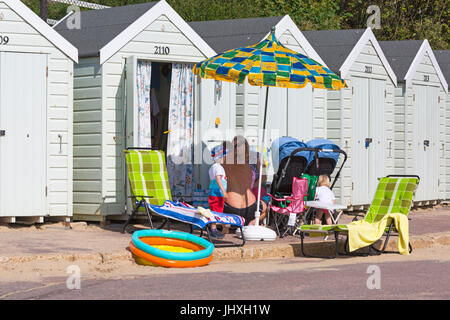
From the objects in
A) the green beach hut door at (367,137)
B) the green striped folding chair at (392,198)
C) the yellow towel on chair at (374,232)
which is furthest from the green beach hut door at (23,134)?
the green beach hut door at (367,137)

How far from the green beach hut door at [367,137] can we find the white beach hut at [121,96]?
11.7 feet

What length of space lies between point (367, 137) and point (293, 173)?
445 cm

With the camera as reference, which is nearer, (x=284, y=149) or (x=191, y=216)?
(x=191, y=216)

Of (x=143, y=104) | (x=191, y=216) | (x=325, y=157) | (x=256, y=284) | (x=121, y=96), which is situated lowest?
(x=256, y=284)

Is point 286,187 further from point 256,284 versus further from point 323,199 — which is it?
point 256,284

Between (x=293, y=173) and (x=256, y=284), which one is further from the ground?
(x=293, y=173)

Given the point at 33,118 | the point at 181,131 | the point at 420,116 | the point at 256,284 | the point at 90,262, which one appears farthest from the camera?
the point at 420,116

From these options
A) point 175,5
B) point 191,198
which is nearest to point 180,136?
point 191,198

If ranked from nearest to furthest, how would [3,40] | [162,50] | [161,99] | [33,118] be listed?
[3,40] < [33,118] < [162,50] < [161,99]

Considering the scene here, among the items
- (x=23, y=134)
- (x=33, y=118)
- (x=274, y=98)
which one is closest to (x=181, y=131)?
(x=274, y=98)

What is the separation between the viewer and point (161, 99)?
48.5ft

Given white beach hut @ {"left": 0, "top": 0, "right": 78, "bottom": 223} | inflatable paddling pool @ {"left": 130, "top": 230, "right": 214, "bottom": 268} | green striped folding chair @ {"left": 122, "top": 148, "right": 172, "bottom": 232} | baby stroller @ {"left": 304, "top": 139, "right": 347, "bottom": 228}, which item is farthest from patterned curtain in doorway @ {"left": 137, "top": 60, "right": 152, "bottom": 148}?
inflatable paddling pool @ {"left": 130, "top": 230, "right": 214, "bottom": 268}

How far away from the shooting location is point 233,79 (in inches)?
432

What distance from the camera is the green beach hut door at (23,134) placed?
12000 mm
